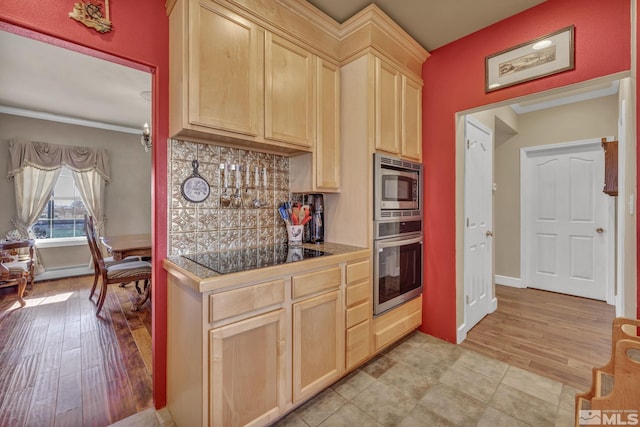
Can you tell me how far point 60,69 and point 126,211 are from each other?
281 cm

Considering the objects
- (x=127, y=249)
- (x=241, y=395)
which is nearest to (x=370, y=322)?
(x=241, y=395)

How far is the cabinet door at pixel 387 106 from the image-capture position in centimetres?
206

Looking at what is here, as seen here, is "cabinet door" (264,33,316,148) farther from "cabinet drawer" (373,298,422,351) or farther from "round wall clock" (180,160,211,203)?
"cabinet drawer" (373,298,422,351)

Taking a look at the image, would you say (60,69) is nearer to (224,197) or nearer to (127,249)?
(127,249)

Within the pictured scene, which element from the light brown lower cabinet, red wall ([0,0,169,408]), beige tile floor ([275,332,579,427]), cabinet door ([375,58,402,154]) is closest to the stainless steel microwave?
cabinet door ([375,58,402,154])

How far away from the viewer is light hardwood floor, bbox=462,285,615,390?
6.88 feet

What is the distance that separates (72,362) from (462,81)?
3868 millimetres

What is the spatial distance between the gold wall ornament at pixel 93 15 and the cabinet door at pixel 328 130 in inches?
49.1

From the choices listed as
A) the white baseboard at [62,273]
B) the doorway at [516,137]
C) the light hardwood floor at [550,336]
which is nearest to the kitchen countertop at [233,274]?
the doorway at [516,137]

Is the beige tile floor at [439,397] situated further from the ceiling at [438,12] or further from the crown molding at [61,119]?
the crown molding at [61,119]

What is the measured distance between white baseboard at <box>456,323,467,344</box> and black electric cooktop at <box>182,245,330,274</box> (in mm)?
1526

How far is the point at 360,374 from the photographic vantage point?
78.0 inches

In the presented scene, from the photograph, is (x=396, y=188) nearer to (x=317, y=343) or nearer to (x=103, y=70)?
(x=317, y=343)

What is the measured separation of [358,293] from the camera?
6.28ft
